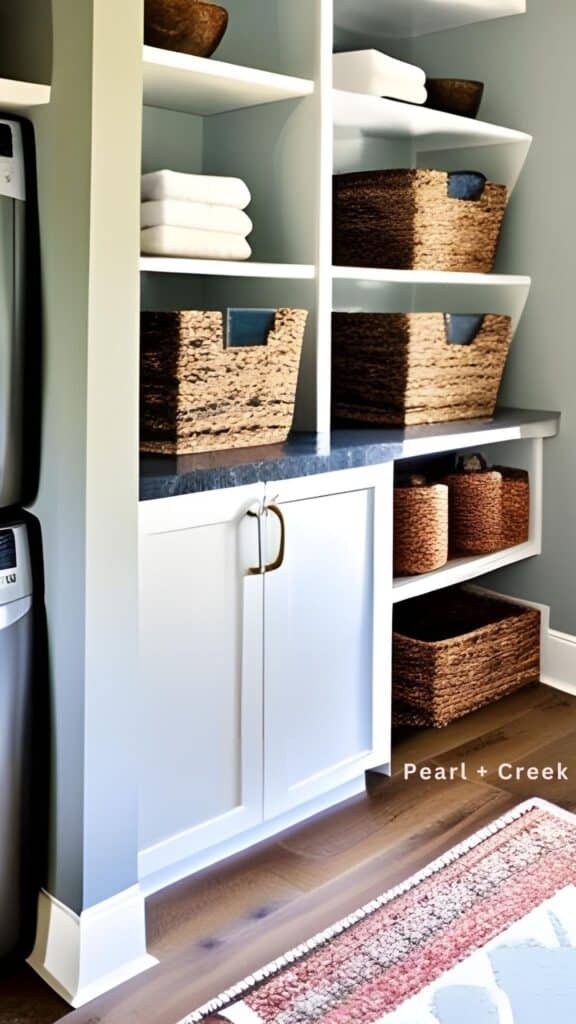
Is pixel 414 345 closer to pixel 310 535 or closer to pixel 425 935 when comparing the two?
pixel 310 535

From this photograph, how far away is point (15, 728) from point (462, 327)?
1.71 meters

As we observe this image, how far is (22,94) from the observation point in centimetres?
169

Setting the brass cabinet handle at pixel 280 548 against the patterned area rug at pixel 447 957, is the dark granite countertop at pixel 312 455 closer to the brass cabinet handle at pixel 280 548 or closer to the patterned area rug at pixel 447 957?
the brass cabinet handle at pixel 280 548

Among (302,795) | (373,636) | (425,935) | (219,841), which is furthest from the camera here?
(373,636)

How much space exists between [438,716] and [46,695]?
136 centimetres

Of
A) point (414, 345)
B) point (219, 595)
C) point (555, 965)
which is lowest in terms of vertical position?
point (555, 965)

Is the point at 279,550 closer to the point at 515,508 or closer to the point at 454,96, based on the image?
the point at 515,508

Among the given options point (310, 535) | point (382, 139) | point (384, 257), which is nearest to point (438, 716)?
point (310, 535)

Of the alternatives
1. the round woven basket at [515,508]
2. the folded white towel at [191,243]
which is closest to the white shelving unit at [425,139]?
the folded white towel at [191,243]

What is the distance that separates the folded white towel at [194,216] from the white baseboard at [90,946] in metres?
1.29

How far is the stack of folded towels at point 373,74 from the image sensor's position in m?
2.57

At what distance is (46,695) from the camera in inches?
72.2

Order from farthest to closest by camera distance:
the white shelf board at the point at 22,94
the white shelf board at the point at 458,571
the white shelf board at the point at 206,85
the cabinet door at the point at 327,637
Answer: the white shelf board at the point at 458,571
the cabinet door at the point at 327,637
the white shelf board at the point at 206,85
the white shelf board at the point at 22,94

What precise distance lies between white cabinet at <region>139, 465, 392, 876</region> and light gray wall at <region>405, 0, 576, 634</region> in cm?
89
